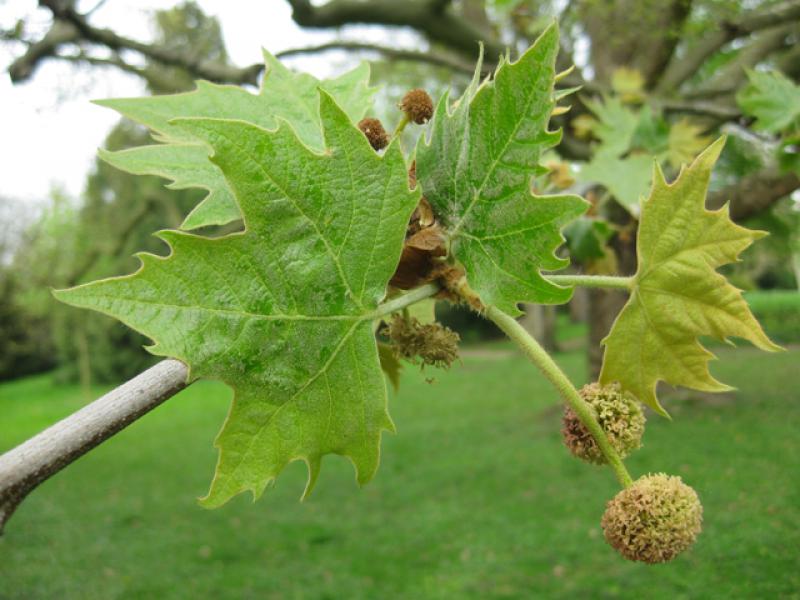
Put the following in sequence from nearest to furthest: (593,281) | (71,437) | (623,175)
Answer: (71,437) < (593,281) < (623,175)

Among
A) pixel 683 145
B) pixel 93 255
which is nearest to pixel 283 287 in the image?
pixel 683 145

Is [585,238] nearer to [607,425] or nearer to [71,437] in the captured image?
[607,425]

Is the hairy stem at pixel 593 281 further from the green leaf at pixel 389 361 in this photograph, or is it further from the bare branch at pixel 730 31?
the bare branch at pixel 730 31

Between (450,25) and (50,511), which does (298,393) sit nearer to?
(450,25)

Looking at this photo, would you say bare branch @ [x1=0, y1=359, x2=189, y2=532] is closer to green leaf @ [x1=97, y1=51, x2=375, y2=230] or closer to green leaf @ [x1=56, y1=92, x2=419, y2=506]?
green leaf @ [x1=56, y1=92, x2=419, y2=506]

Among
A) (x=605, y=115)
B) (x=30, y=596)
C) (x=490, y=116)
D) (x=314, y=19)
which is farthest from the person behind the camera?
(x=30, y=596)

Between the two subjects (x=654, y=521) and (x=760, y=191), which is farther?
(x=760, y=191)

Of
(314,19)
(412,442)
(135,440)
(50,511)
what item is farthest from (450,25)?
(135,440)
